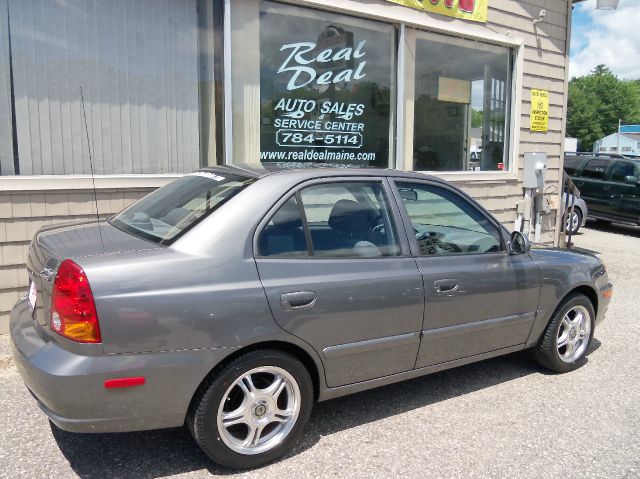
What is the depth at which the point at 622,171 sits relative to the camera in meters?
12.9

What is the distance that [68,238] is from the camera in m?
3.01

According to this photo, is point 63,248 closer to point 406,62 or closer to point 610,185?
point 406,62

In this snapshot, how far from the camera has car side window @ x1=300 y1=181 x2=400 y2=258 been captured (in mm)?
3131

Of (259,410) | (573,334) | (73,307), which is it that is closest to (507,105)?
(573,334)

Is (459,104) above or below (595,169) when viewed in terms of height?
above

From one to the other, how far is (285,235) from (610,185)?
12196mm

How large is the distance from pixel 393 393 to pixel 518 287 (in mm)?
1116

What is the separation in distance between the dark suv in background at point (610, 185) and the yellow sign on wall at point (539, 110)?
191 inches

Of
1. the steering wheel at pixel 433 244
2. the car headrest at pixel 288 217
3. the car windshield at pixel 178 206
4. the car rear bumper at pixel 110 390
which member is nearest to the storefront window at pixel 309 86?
the car windshield at pixel 178 206

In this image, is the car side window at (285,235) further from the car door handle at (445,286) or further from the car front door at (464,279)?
the car door handle at (445,286)

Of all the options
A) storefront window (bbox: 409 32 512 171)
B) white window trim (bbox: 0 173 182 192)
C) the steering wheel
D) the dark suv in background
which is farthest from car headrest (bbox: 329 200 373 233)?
the dark suv in background

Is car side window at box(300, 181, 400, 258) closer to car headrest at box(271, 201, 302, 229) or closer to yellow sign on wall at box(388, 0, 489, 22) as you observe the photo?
car headrest at box(271, 201, 302, 229)

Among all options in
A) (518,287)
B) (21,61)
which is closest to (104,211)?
(21,61)

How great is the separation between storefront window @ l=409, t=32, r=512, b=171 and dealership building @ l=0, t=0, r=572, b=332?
0.08 feet
